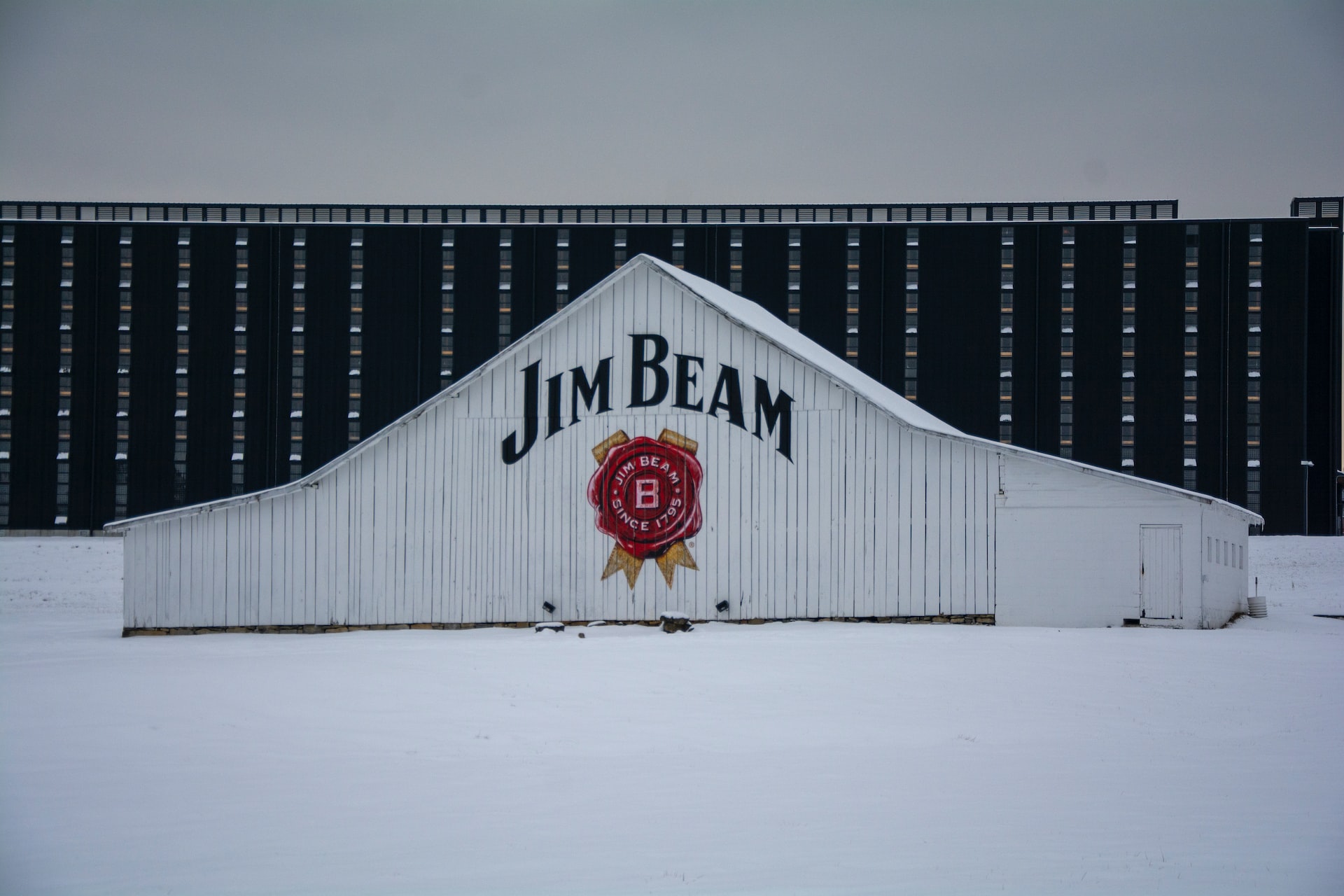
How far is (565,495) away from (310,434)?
251ft

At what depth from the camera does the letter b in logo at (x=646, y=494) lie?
25031mm

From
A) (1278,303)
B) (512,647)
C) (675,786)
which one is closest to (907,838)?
(675,786)

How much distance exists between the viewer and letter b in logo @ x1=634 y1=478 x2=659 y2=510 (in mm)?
25031

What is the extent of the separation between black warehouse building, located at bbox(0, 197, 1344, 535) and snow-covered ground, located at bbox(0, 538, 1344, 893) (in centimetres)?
7546

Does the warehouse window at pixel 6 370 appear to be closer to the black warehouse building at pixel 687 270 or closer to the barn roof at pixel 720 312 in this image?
the black warehouse building at pixel 687 270

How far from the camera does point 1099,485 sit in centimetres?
2439

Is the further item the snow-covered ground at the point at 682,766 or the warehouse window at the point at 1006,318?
the warehouse window at the point at 1006,318

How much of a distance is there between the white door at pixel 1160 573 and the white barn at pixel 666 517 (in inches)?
1.6

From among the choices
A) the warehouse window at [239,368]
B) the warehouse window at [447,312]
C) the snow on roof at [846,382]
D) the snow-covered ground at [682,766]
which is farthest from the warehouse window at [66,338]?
the snow-covered ground at [682,766]

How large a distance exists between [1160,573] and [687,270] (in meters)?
75.1

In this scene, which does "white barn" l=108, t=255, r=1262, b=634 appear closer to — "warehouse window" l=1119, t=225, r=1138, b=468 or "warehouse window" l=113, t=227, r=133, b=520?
"warehouse window" l=1119, t=225, r=1138, b=468

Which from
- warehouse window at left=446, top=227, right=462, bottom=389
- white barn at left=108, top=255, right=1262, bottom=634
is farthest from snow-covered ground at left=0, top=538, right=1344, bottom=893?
warehouse window at left=446, top=227, right=462, bottom=389

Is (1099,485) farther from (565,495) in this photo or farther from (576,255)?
(576,255)

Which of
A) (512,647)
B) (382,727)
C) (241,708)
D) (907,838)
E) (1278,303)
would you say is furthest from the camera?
(1278,303)
